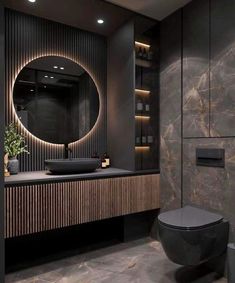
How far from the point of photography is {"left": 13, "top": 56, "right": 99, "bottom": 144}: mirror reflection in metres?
2.62

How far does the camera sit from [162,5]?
2.49 m

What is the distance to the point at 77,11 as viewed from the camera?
2535 millimetres

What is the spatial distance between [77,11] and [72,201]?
2.01 m

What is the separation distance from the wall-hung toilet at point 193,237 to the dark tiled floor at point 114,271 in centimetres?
32

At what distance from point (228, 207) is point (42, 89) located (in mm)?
2317

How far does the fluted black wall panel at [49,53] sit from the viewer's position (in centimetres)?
250

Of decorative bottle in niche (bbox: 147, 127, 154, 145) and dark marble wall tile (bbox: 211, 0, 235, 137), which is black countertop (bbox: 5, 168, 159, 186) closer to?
decorative bottle in niche (bbox: 147, 127, 154, 145)

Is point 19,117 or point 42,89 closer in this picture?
point 19,117

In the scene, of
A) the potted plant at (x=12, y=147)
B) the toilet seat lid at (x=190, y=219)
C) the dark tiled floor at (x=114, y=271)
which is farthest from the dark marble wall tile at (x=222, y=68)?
the potted plant at (x=12, y=147)

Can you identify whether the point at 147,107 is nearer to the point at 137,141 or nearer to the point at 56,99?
the point at 137,141

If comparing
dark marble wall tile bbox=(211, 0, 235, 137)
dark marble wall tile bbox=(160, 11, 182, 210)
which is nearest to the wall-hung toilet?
dark marble wall tile bbox=(160, 11, 182, 210)

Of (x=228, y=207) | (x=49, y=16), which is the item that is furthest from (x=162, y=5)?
(x=228, y=207)

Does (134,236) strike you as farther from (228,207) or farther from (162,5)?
(162,5)

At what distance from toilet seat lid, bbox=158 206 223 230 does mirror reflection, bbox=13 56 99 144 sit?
4.93 ft
